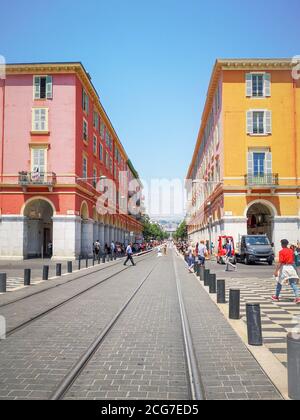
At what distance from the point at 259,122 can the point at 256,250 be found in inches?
480

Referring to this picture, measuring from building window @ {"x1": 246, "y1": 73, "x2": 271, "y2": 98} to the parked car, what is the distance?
43.0 ft

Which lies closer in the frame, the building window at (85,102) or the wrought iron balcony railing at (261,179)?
the wrought iron balcony railing at (261,179)

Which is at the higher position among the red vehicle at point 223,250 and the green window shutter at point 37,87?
the green window shutter at point 37,87

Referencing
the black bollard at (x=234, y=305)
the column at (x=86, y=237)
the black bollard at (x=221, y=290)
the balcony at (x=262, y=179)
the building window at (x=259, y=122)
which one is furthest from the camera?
the column at (x=86, y=237)

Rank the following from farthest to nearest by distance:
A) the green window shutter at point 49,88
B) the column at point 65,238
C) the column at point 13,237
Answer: the green window shutter at point 49,88, the column at point 65,238, the column at point 13,237

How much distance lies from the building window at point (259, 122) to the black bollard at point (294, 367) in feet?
104

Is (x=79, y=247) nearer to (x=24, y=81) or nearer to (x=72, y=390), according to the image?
(x=24, y=81)

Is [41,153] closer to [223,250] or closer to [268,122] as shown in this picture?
[223,250]

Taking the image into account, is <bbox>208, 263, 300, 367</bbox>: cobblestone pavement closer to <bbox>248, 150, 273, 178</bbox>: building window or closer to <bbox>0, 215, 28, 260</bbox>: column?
<bbox>248, 150, 273, 178</bbox>: building window

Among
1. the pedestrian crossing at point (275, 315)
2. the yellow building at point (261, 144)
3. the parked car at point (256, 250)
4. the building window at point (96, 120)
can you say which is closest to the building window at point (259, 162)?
the yellow building at point (261, 144)

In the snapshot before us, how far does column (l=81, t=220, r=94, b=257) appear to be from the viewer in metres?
36.3

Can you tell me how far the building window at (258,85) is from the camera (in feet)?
113

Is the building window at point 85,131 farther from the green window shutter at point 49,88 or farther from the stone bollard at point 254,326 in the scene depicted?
the stone bollard at point 254,326
